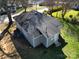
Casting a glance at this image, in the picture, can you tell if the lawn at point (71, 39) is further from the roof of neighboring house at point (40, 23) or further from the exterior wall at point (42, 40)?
the roof of neighboring house at point (40, 23)

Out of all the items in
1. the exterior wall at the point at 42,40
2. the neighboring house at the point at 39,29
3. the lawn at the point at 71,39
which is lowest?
the lawn at the point at 71,39

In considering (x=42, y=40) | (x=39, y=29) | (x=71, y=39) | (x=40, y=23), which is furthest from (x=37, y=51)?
(x=71, y=39)

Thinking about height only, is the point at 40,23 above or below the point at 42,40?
above

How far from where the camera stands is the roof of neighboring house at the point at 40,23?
18.7m

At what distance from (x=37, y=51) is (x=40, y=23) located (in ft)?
11.3

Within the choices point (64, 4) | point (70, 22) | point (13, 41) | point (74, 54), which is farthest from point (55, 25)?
point (64, 4)

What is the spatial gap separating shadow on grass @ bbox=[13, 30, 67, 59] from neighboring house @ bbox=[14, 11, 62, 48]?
1.66 feet

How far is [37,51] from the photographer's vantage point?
1831cm

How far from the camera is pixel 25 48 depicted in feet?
61.6

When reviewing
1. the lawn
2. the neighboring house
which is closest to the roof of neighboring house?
the neighboring house

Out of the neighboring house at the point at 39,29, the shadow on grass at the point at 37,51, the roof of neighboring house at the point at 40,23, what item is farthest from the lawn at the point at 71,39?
the roof of neighboring house at the point at 40,23

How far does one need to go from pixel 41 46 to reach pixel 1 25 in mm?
8803

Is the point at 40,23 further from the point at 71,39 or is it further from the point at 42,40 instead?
the point at 71,39

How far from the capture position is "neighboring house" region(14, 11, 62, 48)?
1848 cm
